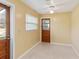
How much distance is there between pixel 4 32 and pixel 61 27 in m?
4.79

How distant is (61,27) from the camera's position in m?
7.00

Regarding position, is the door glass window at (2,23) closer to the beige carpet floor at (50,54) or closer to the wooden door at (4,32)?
the wooden door at (4,32)

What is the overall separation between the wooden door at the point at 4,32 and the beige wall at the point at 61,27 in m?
4.55

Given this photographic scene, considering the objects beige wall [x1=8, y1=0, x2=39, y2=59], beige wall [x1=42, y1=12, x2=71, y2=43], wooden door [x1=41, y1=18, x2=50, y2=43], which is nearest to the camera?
beige wall [x1=8, y1=0, x2=39, y2=59]

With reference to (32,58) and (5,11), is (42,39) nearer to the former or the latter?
(32,58)

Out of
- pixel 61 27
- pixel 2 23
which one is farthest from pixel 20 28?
pixel 61 27

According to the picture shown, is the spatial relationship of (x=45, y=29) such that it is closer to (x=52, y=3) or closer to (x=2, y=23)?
(x=52, y=3)

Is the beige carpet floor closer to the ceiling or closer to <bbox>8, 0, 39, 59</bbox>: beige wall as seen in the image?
<bbox>8, 0, 39, 59</bbox>: beige wall

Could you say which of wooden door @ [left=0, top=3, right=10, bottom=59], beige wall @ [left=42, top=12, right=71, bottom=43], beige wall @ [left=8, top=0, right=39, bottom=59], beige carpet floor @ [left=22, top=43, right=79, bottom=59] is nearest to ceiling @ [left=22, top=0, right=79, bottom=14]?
beige wall @ [left=8, top=0, right=39, bottom=59]

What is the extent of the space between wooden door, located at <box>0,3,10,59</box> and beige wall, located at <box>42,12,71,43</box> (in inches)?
179

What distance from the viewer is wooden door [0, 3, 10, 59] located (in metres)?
2.97

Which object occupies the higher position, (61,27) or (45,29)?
(61,27)

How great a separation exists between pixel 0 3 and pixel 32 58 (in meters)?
2.44

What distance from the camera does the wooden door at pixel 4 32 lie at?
9.74 ft
